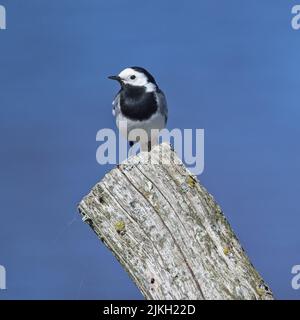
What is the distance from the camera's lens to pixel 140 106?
6973mm

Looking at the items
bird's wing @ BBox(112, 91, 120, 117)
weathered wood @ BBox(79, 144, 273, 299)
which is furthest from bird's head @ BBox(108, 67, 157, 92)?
weathered wood @ BBox(79, 144, 273, 299)

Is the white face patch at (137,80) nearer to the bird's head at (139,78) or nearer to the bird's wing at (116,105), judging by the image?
the bird's head at (139,78)

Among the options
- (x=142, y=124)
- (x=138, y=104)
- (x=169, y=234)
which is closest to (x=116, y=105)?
(x=138, y=104)

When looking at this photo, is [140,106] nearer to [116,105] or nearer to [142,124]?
[142,124]

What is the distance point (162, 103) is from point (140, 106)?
0.24 meters

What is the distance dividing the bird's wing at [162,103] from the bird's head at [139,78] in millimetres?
86

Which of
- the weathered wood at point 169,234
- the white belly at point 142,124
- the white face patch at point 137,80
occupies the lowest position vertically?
the weathered wood at point 169,234

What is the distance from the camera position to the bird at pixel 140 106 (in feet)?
22.7

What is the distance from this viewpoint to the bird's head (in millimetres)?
7082

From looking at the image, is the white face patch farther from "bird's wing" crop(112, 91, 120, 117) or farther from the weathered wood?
the weathered wood

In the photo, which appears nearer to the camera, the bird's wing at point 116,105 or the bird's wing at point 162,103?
the bird's wing at point 162,103

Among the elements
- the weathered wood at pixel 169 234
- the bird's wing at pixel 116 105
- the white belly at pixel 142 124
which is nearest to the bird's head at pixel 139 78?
the bird's wing at pixel 116 105
